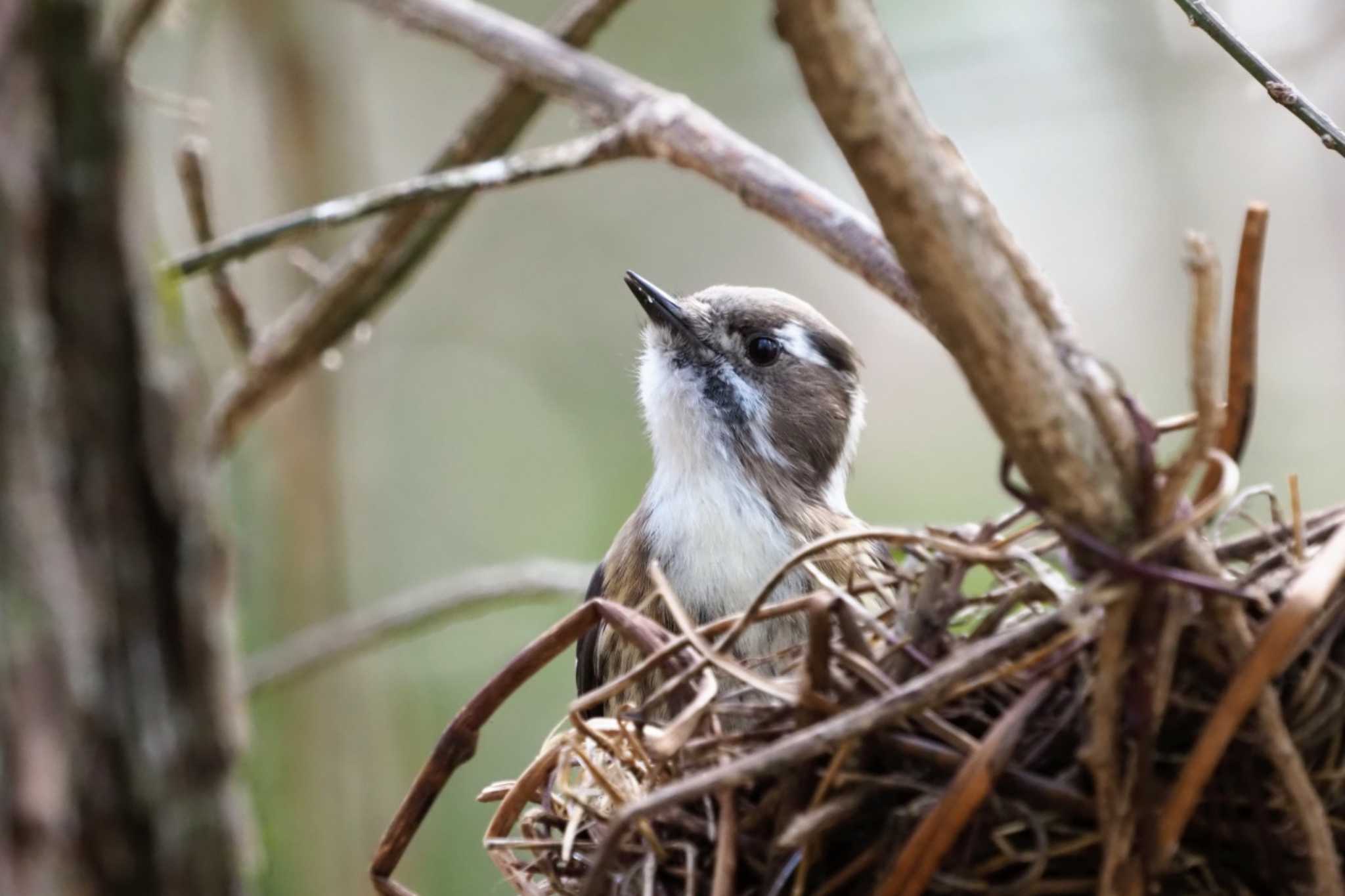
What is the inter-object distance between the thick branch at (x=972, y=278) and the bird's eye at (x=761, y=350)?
6.84 ft

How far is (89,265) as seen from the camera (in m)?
1.31

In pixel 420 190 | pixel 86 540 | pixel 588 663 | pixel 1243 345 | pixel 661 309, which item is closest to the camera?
pixel 86 540

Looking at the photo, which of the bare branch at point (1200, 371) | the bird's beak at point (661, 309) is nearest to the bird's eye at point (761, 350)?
the bird's beak at point (661, 309)

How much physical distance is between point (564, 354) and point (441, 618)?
17.5ft

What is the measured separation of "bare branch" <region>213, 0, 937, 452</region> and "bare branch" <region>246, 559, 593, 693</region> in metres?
0.72

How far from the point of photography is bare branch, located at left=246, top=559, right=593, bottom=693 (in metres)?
3.64

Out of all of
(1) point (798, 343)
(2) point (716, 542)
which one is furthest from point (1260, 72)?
(1) point (798, 343)

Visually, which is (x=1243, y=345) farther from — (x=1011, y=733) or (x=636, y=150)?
(x=636, y=150)

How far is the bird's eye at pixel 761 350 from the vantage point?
11.7 feet

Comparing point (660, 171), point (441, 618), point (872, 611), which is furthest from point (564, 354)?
point (872, 611)

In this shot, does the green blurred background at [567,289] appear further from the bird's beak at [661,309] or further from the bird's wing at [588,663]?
the bird's wing at [588,663]

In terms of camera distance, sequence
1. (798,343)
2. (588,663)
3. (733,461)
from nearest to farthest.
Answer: (588,663) < (733,461) < (798,343)

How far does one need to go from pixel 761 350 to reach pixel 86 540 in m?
2.37

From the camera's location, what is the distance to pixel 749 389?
349cm
